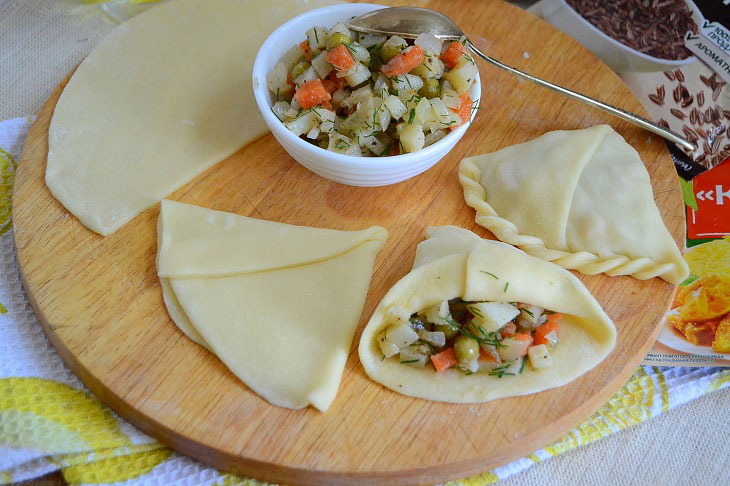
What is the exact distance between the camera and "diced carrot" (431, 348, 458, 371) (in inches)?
104

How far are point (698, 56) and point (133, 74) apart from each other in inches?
117

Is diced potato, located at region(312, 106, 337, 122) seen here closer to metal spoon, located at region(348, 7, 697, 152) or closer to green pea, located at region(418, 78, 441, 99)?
green pea, located at region(418, 78, 441, 99)

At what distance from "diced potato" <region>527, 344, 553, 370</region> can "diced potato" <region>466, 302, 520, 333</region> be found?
15 centimetres

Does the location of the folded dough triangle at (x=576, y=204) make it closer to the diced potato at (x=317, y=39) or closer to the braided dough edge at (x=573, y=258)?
the braided dough edge at (x=573, y=258)

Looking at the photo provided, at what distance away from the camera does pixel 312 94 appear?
114 inches

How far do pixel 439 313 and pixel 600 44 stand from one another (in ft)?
7.80

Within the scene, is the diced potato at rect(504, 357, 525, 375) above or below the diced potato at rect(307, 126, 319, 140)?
below

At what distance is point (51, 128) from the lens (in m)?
3.28

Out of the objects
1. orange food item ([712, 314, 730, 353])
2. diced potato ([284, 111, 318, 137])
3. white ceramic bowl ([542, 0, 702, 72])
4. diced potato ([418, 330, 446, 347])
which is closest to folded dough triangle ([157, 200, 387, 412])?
diced potato ([418, 330, 446, 347])

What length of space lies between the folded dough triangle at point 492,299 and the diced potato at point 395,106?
654 mm

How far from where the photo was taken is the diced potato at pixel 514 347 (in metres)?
2.63

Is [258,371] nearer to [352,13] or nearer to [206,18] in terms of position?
[352,13]

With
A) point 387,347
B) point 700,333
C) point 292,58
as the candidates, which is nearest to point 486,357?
point 387,347

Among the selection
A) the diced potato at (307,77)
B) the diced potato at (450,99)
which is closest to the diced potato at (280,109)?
the diced potato at (307,77)
